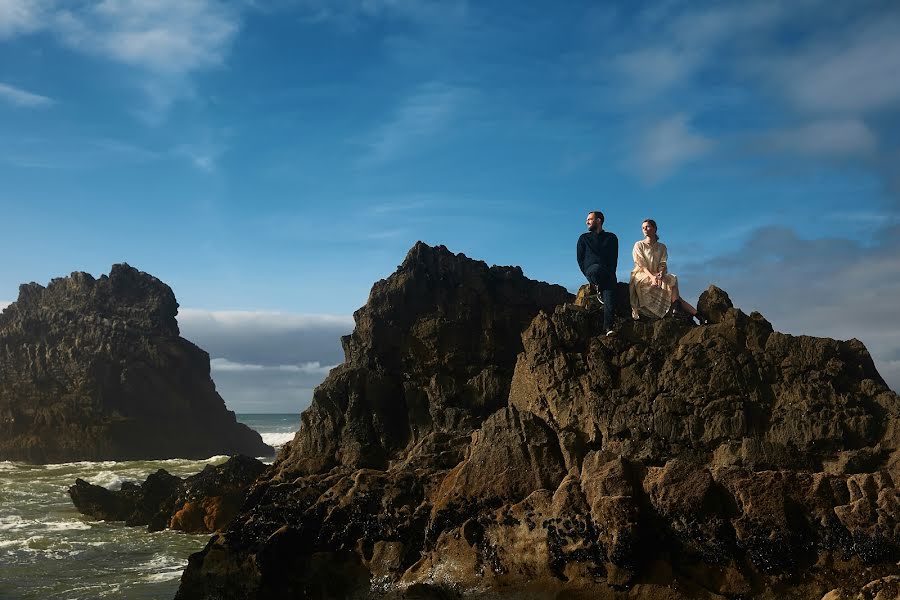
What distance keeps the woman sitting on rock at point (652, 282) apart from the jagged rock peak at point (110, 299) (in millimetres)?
54681

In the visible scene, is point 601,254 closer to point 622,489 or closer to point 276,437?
point 622,489

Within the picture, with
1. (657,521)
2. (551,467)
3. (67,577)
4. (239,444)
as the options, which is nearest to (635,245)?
(551,467)

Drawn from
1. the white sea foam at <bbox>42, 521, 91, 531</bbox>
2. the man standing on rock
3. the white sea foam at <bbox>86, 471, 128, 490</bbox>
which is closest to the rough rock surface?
the white sea foam at <bbox>42, 521, 91, 531</bbox>

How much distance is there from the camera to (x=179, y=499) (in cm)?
2375

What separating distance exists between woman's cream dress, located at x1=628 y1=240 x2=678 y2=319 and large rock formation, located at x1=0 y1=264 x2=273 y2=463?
4788 cm

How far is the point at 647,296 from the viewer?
15.0 meters

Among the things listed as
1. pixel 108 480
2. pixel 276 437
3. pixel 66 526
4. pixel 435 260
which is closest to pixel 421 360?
pixel 435 260

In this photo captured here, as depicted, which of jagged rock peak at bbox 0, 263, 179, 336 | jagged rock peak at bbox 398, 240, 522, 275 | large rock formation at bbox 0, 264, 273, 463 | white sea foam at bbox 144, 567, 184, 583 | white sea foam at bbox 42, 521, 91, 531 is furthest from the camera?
jagged rock peak at bbox 0, 263, 179, 336

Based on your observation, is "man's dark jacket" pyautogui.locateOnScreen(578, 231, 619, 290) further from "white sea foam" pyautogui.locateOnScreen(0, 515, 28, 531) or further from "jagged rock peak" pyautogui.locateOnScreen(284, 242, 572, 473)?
"white sea foam" pyautogui.locateOnScreen(0, 515, 28, 531)

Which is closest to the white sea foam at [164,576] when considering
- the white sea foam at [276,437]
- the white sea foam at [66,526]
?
the white sea foam at [66,526]

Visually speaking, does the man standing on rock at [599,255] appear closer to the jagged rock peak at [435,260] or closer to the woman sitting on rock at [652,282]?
the woman sitting on rock at [652,282]

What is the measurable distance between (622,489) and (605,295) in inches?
188

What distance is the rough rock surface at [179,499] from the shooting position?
22.5 meters

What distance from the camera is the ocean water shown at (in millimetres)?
15227
